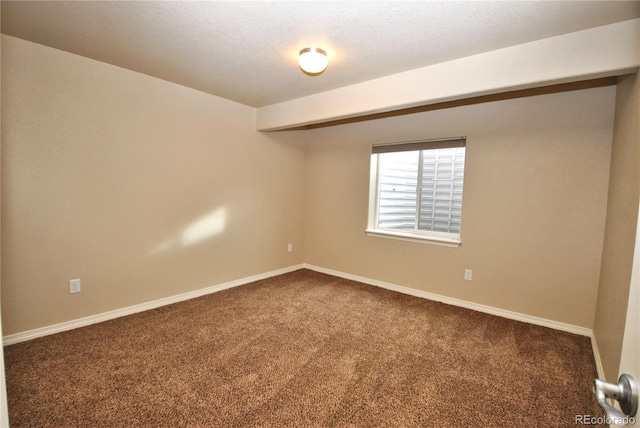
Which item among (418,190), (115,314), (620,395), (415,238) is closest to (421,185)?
(418,190)

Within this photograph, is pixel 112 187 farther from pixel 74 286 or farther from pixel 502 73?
pixel 502 73

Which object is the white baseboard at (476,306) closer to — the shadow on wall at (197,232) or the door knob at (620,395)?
the shadow on wall at (197,232)

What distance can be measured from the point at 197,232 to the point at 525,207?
3.50 metres

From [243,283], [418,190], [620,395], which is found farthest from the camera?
[243,283]

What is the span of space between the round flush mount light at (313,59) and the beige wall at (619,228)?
6.62ft

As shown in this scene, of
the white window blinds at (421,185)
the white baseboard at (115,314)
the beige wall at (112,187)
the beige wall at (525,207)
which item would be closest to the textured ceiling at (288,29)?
the beige wall at (112,187)

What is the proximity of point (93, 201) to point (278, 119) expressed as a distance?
2128 millimetres

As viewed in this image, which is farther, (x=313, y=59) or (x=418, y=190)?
(x=418, y=190)

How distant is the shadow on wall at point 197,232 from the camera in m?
3.21

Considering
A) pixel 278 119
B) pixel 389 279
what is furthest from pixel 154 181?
pixel 389 279

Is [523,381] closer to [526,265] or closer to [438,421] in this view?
[438,421]

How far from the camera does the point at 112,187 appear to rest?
2789 millimetres

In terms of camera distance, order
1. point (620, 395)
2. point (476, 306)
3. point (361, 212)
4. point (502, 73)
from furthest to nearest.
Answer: point (361, 212), point (476, 306), point (502, 73), point (620, 395)

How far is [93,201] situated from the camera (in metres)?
2.69
